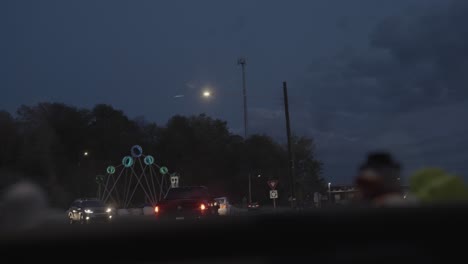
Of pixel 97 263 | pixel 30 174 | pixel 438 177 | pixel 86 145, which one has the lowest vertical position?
pixel 97 263

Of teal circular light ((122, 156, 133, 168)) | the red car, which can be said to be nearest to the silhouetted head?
the red car

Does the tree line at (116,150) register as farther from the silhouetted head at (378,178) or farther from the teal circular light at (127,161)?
the silhouetted head at (378,178)

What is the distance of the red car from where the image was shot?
21219 mm

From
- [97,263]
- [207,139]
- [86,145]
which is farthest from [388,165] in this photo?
[207,139]

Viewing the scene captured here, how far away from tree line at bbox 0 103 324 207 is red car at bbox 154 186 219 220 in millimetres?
32239

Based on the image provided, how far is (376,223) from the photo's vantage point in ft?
5.39

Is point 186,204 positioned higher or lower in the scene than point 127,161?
lower

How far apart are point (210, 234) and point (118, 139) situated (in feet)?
246

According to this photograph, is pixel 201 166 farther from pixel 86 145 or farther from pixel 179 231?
pixel 179 231

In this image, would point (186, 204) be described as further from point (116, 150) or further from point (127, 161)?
point (116, 150)

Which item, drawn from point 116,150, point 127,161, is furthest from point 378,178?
point 116,150

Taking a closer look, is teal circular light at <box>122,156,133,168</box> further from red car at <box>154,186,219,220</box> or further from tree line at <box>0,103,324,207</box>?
red car at <box>154,186,219,220</box>

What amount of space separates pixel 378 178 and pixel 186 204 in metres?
Answer: 19.7

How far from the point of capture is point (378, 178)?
2.45 metres
